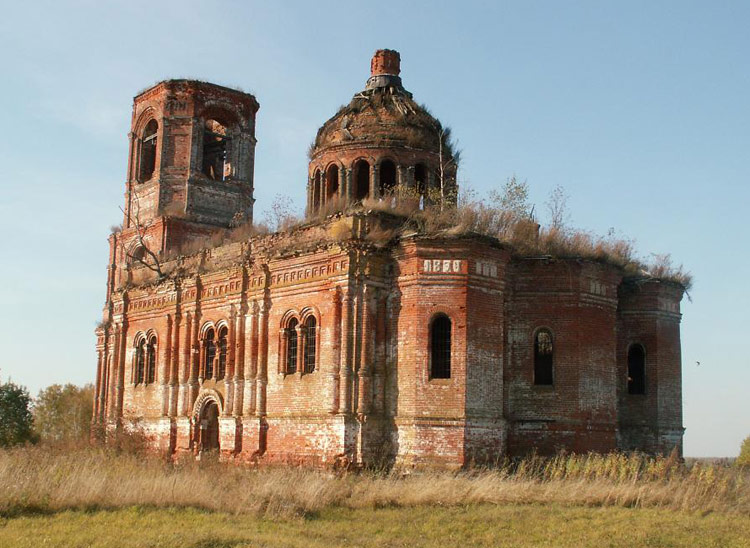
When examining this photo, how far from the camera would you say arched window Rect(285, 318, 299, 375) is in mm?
20016

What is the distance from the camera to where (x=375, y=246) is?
18.7m

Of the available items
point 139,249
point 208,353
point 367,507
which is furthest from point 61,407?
point 367,507

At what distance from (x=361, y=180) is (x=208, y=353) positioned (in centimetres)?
628

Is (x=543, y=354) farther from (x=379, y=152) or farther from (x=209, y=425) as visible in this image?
(x=209, y=425)

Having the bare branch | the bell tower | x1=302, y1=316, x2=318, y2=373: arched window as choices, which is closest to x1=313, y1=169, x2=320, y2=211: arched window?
the bell tower

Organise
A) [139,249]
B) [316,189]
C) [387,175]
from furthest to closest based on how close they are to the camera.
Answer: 1. [139,249]
2. [316,189]
3. [387,175]

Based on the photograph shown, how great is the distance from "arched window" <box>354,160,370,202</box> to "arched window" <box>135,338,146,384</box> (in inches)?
301

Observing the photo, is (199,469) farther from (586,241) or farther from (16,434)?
(16,434)

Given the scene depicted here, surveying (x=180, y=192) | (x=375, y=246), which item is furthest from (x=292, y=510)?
(x=180, y=192)

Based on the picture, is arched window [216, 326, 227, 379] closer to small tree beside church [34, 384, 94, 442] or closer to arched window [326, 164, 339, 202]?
arched window [326, 164, 339, 202]

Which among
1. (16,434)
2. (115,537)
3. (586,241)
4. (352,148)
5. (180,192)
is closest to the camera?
(115,537)

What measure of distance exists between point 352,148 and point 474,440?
9.66 m

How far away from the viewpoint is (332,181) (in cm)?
2470

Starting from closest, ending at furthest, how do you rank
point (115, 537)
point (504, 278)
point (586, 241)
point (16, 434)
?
point (115, 537) → point (504, 278) → point (586, 241) → point (16, 434)
